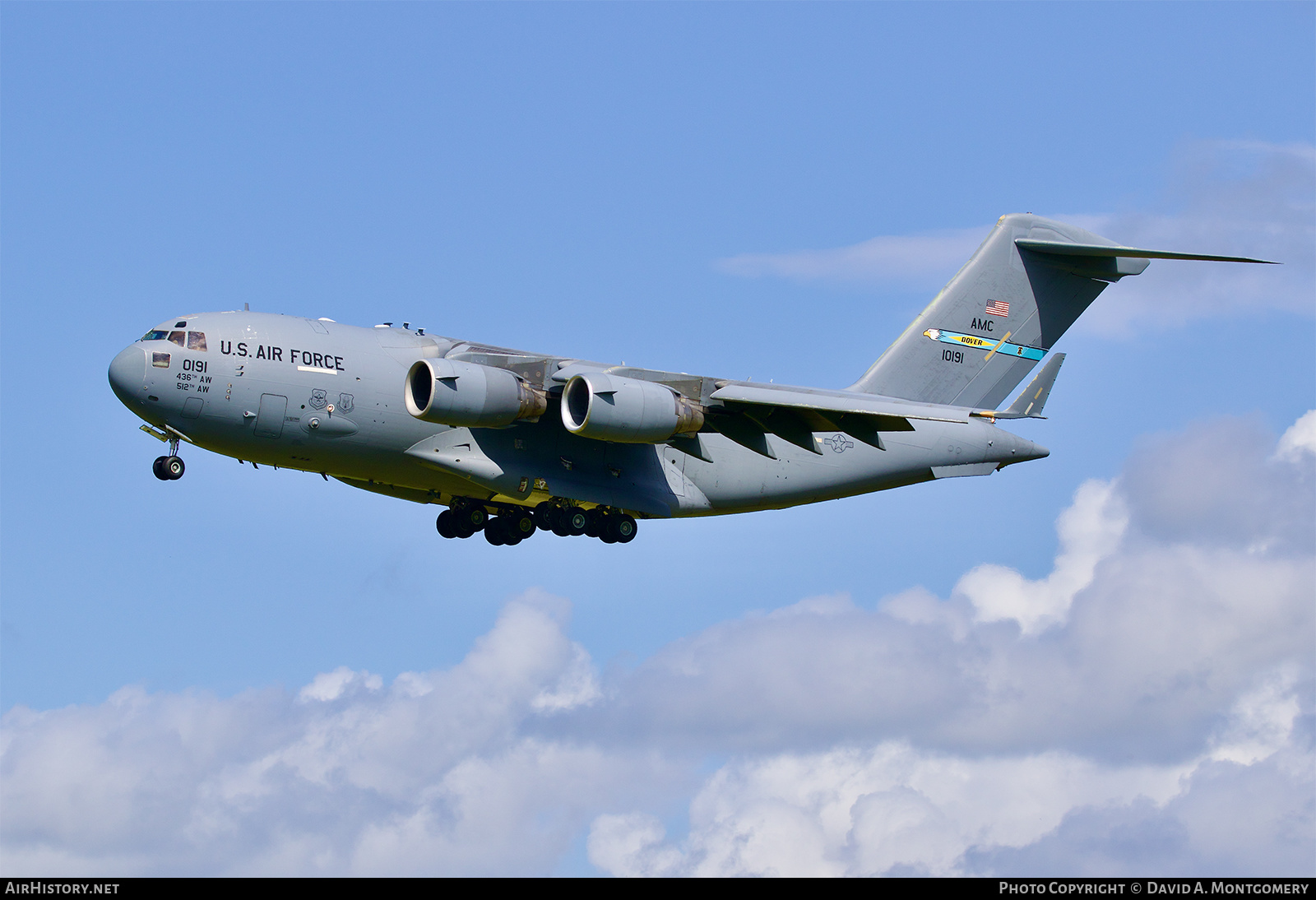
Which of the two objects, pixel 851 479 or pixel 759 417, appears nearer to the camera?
pixel 759 417

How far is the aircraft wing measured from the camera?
17.7 m

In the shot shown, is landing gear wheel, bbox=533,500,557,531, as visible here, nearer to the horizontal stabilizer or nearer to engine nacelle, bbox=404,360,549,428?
engine nacelle, bbox=404,360,549,428

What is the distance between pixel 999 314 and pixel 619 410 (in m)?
7.04

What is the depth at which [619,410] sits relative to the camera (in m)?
17.2

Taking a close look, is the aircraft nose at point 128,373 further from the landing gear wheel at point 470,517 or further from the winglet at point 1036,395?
the winglet at point 1036,395

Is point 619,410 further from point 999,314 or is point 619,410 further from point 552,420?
point 999,314

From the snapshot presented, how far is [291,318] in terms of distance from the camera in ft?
58.1

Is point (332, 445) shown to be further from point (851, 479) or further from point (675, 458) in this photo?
point (851, 479)

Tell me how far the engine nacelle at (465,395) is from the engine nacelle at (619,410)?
55 cm
